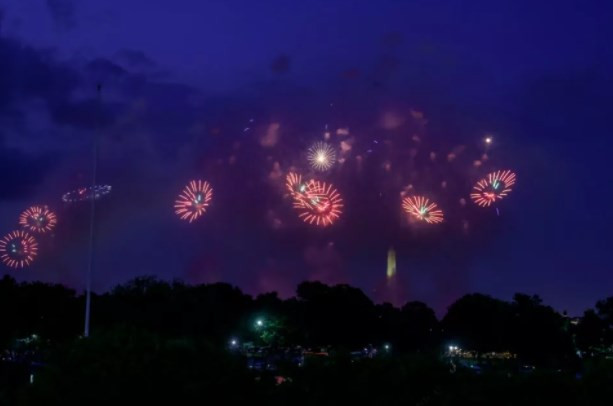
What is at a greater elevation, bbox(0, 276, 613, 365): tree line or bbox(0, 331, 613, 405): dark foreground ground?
bbox(0, 276, 613, 365): tree line

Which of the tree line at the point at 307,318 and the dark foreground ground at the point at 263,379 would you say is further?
the tree line at the point at 307,318

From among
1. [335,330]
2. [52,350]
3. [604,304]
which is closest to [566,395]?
[52,350]

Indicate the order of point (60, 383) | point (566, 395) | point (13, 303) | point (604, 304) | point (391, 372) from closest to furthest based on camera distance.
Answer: point (566, 395) → point (60, 383) → point (391, 372) → point (13, 303) → point (604, 304)

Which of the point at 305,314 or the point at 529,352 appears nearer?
the point at 529,352

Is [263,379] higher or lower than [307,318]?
lower

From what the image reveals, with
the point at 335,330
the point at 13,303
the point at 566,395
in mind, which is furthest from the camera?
the point at 335,330

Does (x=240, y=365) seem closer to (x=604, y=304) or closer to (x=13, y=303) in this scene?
(x=13, y=303)

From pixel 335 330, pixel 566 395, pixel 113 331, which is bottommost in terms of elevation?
pixel 566 395

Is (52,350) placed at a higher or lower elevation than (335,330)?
lower

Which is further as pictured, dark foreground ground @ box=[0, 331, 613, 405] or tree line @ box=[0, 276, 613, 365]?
tree line @ box=[0, 276, 613, 365]

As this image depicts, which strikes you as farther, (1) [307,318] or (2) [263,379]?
(1) [307,318]

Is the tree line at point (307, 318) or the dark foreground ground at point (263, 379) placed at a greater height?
the tree line at point (307, 318)
